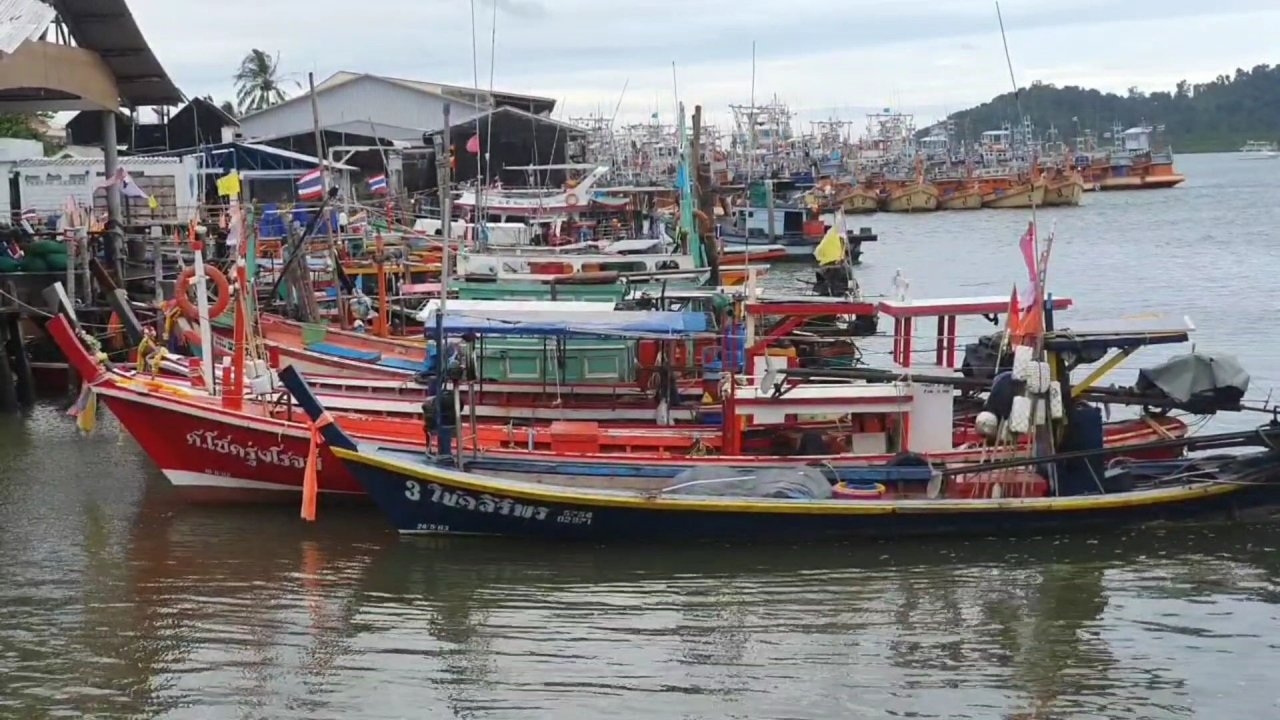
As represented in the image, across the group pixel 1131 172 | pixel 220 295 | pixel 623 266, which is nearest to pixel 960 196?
pixel 1131 172

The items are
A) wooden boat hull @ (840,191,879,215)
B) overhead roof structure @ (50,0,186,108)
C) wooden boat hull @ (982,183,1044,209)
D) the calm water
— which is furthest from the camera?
wooden boat hull @ (840,191,879,215)

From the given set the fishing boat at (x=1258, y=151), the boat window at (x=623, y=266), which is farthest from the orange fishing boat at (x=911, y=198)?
the fishing boat at (x=1258, y=151)

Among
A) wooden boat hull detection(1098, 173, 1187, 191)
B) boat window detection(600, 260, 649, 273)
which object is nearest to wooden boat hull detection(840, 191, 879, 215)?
wooden boat hull detection(1098, 173, 1187, 191)

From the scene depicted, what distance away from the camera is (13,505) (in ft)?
60.5

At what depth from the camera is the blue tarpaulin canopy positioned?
16.9 metres

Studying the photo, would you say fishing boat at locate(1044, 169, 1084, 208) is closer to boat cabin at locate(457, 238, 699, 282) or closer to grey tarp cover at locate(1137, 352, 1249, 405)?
boat cabin at locate(457, 238, 699, 282)

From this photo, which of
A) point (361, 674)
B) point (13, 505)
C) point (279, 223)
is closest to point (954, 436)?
point (361, 674)

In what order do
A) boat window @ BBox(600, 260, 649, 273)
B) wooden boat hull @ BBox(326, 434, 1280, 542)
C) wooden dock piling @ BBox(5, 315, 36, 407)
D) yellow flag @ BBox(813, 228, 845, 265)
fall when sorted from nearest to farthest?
wooden boat hull @ BBox(326, 434, 1280, 542) < yellow flag @ BBox(813, 228, 845, 265) < wooden dock piling @ BBox(5, 315, 36, 407) < boat window @ BBox(600, 260, 649, 273)

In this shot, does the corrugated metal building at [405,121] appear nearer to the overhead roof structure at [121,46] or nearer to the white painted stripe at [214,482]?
the overhead roof structure at [121,46]

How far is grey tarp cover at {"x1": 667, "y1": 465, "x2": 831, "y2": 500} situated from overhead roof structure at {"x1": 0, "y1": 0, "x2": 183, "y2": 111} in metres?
14.5

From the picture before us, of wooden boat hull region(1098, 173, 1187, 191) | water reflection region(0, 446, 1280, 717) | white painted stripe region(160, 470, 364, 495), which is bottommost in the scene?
water reflection region(0, 446, 1280, 717)

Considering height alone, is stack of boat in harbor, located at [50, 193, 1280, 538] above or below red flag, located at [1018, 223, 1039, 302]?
below

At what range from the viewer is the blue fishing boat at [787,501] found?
50.5 feet

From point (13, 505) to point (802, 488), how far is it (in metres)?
9.74
